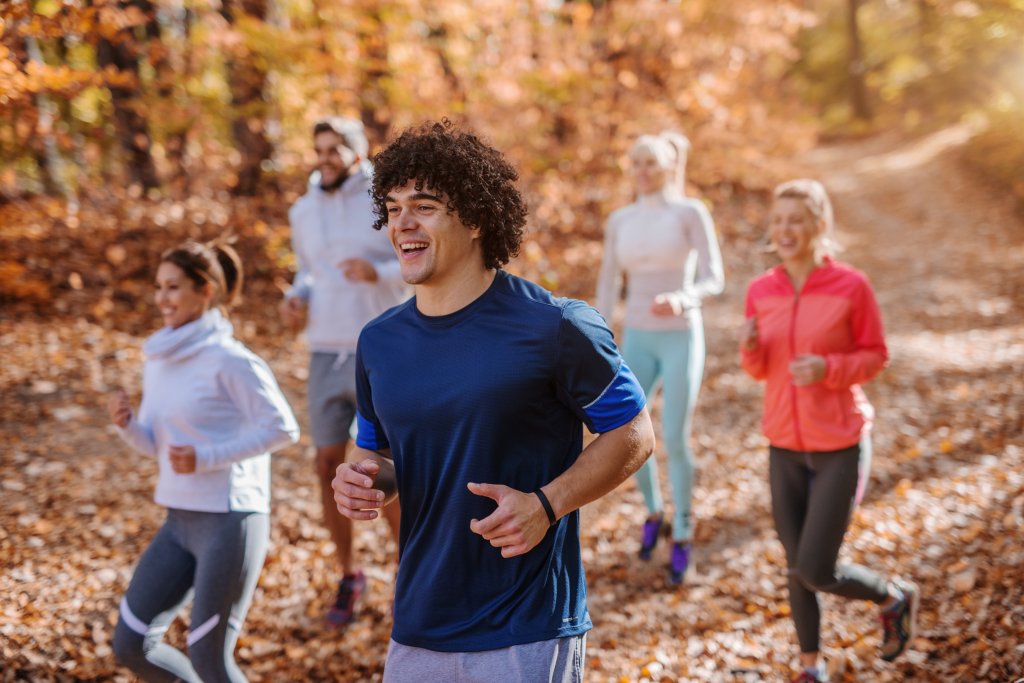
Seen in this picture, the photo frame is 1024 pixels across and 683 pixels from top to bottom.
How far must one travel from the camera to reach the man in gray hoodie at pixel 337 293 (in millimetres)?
4727

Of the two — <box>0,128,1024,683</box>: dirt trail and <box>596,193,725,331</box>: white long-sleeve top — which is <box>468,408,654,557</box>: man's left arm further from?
<box>596,193,725,331</box>: white long-sleeve top

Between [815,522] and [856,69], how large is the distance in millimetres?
32948

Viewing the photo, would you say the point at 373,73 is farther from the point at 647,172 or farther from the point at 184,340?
the point at 184,340

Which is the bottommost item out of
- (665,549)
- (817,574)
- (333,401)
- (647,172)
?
(665,549)

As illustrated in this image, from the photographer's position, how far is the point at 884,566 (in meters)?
5.62

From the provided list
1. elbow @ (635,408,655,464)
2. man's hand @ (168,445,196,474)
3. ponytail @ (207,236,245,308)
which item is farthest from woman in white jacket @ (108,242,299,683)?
elbow @ (635,408,655,464)

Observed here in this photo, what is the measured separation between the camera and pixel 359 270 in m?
4.55

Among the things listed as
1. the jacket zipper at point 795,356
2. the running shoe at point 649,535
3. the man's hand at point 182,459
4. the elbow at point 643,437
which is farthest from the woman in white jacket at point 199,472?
the running shoe at point 649,535

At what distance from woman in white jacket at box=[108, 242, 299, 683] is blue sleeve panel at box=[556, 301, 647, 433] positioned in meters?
1.78

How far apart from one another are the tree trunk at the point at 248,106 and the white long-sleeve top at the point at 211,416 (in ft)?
23.3

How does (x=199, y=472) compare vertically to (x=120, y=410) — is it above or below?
below

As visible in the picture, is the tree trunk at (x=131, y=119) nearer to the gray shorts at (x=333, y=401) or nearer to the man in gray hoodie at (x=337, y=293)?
the man in gray hoodie at (x=337, y=293)

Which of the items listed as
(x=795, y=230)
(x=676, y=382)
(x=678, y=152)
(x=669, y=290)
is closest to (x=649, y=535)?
(x=676, y=382)

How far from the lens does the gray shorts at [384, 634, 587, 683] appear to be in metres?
2.25
